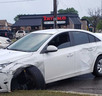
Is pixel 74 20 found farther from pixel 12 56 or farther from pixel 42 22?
pixel 12 56

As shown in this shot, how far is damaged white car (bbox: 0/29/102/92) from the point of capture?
Result: 529 cm

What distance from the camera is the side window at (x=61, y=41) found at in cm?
631

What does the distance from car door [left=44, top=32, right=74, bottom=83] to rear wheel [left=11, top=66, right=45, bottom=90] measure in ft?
1.30

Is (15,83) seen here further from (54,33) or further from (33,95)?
(54,33)

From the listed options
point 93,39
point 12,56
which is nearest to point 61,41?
point 93,39

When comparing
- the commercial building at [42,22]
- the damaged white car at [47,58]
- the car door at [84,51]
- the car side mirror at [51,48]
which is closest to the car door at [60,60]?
the damaged white car at [47,58]

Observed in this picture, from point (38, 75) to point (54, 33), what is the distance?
1.59m

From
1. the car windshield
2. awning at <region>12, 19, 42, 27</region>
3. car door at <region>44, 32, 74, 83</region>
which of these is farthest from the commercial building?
car door at <region>44, 32, 74, 83</region>

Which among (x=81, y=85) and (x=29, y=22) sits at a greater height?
(x=29, y=22)

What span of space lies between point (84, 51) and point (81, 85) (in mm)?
1074

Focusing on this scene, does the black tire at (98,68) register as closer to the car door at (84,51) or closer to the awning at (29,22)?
the car door at (84,51)

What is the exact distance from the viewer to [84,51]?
679 centimetres

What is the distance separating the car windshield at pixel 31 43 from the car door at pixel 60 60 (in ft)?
0.94

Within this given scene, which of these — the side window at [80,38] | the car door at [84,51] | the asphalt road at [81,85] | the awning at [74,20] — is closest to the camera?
the asphalt road at [81,85]
